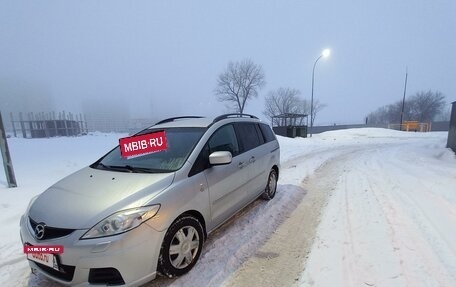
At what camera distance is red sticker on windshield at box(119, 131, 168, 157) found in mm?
3340

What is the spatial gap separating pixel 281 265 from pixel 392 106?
93300 mm

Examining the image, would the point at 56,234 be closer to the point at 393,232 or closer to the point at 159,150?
the point at 159,150

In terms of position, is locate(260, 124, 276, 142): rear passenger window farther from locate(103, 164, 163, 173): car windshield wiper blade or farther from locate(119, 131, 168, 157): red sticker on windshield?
locate(103, 164, 163, 173): car windshield wiper blade

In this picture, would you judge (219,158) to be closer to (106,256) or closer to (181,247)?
(181,247)

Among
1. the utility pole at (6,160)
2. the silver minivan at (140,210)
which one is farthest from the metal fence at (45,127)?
the silver minivan at (140,210)

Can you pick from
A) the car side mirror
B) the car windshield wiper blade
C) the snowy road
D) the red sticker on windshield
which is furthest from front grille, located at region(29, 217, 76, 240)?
the snowy road

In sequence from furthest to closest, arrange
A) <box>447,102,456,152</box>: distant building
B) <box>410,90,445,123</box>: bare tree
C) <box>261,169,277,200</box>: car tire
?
<box>410,90,445,123</box>: bare tree, <box>447,102,456,152</box>: distant building, <box>261,169,277,200</box>: car tire

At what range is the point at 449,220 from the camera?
3.76m

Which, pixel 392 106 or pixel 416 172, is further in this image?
pixel 392 106

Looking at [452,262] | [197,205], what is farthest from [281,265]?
[452,262]

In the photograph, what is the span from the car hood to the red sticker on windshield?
17.9 inches

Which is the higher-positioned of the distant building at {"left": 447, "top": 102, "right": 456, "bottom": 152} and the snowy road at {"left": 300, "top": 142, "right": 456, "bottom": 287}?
the distant building at {"left": 447, "top": 102, "right": 456, "bottom": 152}

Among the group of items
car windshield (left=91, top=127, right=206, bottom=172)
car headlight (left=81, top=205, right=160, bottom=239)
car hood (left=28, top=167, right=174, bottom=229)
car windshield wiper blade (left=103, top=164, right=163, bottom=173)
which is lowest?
car headlight (left=81, top=205, right=160, bottom=239)

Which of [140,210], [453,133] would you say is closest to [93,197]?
[140,210]
